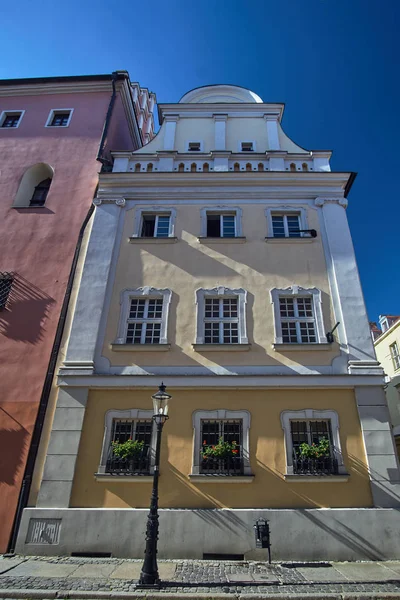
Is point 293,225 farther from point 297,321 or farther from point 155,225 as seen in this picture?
point 155,225

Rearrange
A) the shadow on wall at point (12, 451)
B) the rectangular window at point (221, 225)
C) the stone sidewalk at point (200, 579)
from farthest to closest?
the rectangular window at point (221, 225) → the shadow on wall at point (12, 451) → the stone sidewalk at point (200, 579)

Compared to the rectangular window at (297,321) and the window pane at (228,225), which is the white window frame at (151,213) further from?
the rectangular window at (297,321)

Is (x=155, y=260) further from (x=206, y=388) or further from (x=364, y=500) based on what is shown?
(x=364, y=500)

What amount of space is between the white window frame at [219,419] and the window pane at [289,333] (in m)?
2.81

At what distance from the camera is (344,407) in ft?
36.4

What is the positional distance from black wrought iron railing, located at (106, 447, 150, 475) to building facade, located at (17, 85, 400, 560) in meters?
0.06

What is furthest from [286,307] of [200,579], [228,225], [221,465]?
[200,579]

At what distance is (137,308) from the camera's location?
1316cm

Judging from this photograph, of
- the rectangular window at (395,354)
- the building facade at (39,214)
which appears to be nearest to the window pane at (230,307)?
the building facade at (39,214)

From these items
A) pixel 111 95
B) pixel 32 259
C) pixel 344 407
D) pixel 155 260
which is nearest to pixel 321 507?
pixel 344 407

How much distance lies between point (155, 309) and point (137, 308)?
658 millimetres

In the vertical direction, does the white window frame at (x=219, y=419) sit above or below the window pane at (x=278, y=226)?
below

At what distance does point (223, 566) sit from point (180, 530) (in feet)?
4.68

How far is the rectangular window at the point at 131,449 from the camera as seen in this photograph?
10438mm
